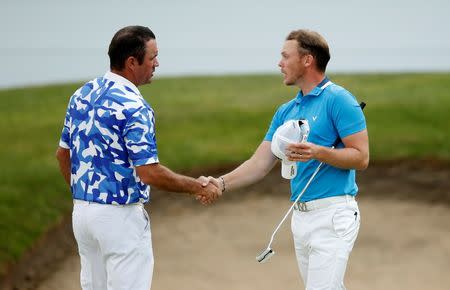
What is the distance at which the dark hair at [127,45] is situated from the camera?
6.40 metres

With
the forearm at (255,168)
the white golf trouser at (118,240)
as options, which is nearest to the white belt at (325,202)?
the forearm at (255,168)

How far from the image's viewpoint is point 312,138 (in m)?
6.98

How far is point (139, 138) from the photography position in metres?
6.17

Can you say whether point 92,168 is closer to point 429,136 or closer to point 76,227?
point 76,227

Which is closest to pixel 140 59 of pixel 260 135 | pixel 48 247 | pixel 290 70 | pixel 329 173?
pixel 290 70

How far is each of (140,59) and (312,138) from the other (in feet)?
4.99

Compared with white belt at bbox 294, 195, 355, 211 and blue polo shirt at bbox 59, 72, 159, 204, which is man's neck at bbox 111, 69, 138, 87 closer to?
blue polo shirt at bbox 59, 72, 159, 204

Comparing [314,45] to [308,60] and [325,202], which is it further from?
[325,202]

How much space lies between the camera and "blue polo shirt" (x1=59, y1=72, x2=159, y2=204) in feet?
20.3

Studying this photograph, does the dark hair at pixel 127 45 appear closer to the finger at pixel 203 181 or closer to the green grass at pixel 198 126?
the finger at pixel 203 181

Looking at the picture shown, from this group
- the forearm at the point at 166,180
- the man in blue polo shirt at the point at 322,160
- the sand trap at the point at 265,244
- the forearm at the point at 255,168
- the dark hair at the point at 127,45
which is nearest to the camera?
the forearm at the point at 166,180

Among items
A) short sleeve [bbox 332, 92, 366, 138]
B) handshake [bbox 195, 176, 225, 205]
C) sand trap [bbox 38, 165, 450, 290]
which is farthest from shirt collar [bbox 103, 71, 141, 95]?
sand trap [bbox 38, 165, 450, 290]

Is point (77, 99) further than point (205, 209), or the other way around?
point (205, 209)

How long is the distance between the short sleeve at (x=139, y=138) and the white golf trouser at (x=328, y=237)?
4.81 feet
